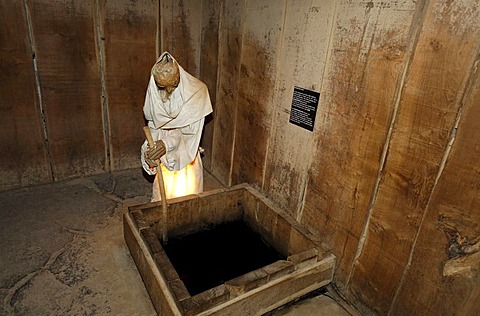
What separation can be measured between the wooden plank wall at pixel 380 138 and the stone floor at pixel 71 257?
25.8 inches

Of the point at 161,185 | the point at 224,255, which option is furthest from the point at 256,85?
the point at 224,255

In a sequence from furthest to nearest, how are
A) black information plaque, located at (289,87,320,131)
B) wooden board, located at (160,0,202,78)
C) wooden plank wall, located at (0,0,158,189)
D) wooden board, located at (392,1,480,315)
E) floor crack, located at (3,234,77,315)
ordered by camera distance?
1. wooden board, located at (160,0,202,78)
2. wooden plank wall, located at (0,0,158,189)
3. black information plaque, located at (289,87,320,131)
4. floor crack, located at (3,234,77,315)
5. wooden board, located at (392,1,480,315)

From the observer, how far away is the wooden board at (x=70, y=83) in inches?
136

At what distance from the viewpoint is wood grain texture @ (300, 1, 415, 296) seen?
6.44 ft

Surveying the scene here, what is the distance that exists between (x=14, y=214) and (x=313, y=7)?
11.8 feet

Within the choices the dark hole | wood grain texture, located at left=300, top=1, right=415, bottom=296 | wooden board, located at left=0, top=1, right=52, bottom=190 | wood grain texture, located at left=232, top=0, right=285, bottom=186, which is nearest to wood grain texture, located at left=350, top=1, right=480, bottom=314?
wood grain texture, located at left=300, top=1, right=415, bottom=296

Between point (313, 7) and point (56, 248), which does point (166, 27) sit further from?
point (56, 248)

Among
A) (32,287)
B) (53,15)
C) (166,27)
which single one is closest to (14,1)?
(53,15)

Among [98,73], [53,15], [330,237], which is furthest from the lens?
[98,73]

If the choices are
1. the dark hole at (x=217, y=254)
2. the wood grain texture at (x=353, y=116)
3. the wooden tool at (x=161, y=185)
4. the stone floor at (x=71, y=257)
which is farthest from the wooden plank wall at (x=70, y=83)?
the wood grain texture at (x=353, y=116)

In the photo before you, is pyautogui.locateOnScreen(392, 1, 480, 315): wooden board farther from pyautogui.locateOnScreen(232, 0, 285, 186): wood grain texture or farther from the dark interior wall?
pyautogui.locateOnScreen(232, 0, 285, 186): wood grain texture

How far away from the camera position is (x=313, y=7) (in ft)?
8.03

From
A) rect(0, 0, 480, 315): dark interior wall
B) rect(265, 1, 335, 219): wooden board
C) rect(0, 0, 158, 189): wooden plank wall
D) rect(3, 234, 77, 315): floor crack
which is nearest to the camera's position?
rect(0, 0, 480, 315): dark interior wall

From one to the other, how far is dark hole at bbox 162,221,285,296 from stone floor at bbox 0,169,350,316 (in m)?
0.38
